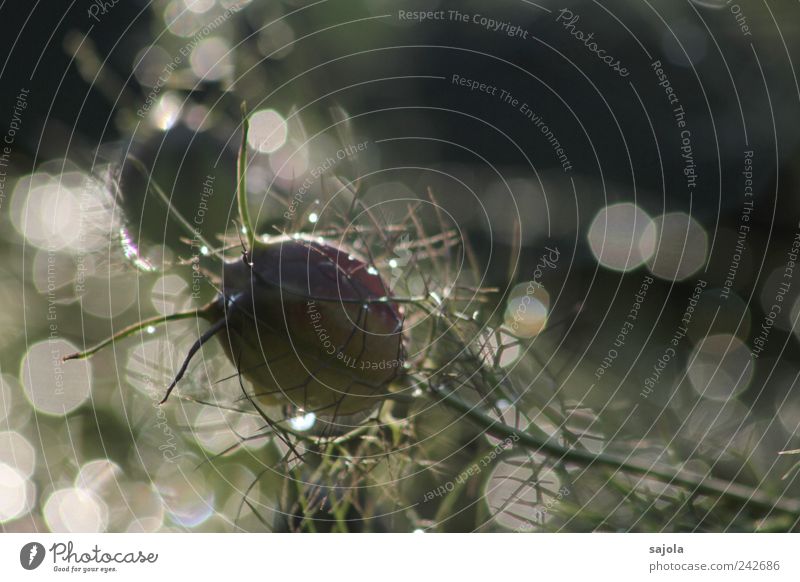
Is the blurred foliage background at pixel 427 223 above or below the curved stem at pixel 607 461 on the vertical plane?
above

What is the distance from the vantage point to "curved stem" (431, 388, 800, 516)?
0.91 m

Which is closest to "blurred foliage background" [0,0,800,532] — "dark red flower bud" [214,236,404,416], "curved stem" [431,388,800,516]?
"curved stem" [431,388,800,516]

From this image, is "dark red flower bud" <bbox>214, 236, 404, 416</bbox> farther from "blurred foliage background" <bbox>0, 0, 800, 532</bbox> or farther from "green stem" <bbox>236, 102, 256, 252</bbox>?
"blurred foliage background" <bbox>0, 0, 800, 532</bbox>

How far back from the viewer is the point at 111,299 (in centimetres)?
153

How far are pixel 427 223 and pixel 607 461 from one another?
0.65m

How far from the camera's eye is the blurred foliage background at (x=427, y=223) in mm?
1130

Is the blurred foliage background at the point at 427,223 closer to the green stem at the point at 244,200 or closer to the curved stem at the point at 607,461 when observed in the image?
the curved stem at the point at 607,461

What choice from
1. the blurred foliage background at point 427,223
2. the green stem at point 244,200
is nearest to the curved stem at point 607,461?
the blurred foliage background at point 427,223

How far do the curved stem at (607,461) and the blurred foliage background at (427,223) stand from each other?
78 mm

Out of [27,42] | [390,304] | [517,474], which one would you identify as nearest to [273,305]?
[390,304]

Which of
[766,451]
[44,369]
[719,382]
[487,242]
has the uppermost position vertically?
[487,242]

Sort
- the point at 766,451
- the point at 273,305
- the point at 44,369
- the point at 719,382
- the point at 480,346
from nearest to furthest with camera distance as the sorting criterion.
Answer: the point at 273,305 < the point at 480,346 < the point at 766,451 < the point at 719,382 < the point at 44,369

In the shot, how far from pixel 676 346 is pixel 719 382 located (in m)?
0.11

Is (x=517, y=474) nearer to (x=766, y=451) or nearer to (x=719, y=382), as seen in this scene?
(x=766, y=451)
